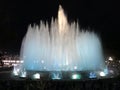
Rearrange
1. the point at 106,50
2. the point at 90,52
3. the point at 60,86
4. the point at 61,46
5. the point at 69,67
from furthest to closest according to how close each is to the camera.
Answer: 1. the point at 106,50
2. the point at 90,52
3. the point at 61,46
4. the point at 69,67
5. the point at 60,86

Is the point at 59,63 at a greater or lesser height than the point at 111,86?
greater

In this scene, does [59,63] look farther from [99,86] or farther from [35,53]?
[99,86]

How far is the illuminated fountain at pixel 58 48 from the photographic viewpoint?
1241 inches

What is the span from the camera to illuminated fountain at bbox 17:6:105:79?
103 feet

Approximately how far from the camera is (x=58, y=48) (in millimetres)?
32719

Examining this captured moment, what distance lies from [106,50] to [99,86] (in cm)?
5857

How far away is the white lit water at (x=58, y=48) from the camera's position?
1241 inches

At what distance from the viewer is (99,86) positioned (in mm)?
18906

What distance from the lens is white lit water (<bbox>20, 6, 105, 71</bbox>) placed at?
31.5m

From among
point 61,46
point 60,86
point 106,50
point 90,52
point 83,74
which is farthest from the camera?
point 106,50

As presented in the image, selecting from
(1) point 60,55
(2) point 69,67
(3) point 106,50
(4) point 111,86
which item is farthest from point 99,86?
(3) point 106,50


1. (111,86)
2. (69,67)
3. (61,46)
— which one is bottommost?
(111,86)

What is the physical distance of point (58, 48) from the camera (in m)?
32.7

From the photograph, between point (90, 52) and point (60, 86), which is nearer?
point (60, 86)
